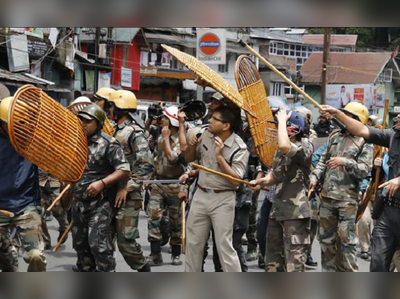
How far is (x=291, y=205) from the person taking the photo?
7.59m

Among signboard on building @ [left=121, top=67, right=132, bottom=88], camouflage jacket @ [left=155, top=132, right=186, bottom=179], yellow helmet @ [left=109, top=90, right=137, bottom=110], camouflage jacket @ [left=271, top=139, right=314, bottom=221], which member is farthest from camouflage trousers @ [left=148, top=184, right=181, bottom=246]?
signboard on building @ [left=121, top=67, right=132, bottom=88]

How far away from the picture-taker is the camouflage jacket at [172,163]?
10.4 meters

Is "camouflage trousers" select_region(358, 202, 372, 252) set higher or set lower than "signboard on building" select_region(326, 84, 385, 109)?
lower

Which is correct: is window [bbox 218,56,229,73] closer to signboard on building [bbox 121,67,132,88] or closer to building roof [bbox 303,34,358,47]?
signboard on building [bbox 121,67,132,88]

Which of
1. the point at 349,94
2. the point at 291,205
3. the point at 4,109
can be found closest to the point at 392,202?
the point at 291,205

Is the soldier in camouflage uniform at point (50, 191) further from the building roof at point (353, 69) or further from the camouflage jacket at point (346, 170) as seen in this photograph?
the building roof at point (353, 69)

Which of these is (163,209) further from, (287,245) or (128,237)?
(287,245)

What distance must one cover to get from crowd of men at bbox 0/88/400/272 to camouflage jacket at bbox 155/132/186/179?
4.00 ft

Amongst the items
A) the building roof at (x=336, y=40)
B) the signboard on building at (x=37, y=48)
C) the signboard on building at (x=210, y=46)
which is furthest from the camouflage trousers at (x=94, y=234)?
the building roof at (x=336, y=40)

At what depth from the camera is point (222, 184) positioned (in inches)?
296

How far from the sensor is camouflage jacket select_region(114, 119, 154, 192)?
8.80 m

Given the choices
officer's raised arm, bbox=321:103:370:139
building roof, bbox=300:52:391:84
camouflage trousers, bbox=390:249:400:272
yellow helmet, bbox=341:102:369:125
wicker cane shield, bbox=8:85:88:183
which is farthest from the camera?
building roof, bbox=300:52:391:84
